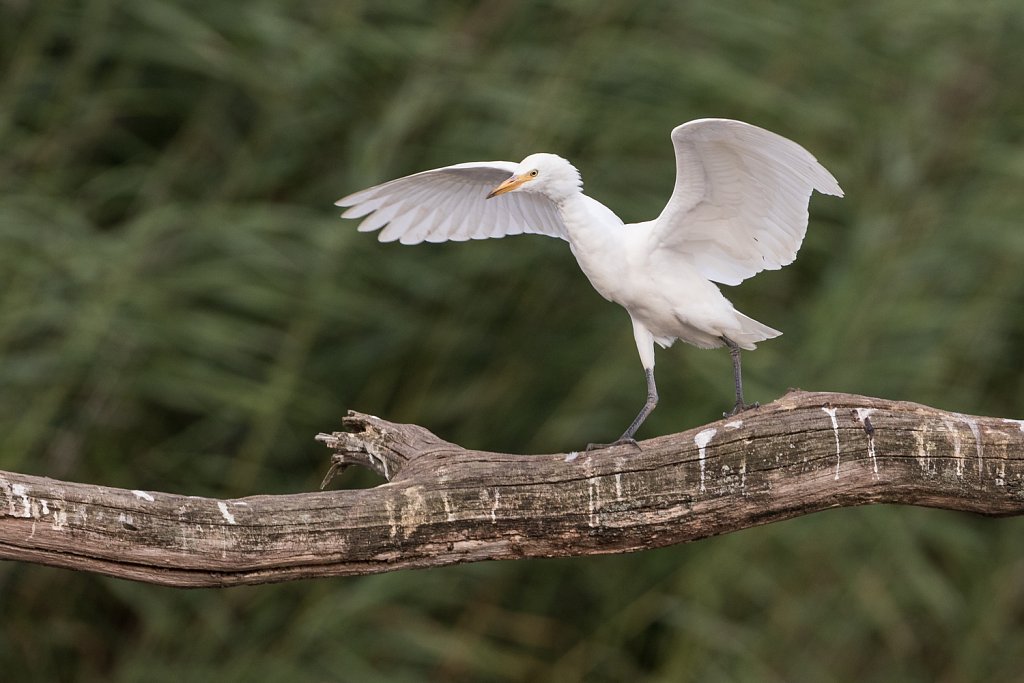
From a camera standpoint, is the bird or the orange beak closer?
the bird

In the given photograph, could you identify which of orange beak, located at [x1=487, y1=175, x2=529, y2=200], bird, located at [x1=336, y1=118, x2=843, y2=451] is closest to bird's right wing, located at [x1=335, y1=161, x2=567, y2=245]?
bird, located at [x1=336, y1=118, x2=843, y2=451]

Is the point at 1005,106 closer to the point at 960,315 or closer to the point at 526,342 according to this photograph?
the point at 960,315

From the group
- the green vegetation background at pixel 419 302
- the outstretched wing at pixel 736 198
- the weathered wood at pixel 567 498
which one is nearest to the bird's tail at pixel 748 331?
the outstretched wing at pixel 736 198

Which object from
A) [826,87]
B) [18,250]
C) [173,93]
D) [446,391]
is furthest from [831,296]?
[18,250]

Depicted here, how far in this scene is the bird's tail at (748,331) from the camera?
3.95m

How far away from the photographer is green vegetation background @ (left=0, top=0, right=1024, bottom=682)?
16.3 ft

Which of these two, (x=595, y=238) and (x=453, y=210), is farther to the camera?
(x=453, y=210)

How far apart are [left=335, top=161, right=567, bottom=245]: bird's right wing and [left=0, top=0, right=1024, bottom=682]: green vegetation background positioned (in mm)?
672

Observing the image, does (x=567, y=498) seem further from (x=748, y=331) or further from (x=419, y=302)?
(x=419, y=302)

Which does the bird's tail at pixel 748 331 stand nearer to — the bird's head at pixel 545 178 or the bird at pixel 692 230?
the bird at pixel 692 230

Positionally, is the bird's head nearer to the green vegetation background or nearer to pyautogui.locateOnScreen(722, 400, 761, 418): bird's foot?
pyautogui.locateOnScreen(722, 400, 761, 418): bird's foot

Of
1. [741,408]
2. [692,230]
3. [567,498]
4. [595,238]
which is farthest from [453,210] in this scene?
[567,498]

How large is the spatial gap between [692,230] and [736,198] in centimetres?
17

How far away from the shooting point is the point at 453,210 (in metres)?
4.42
